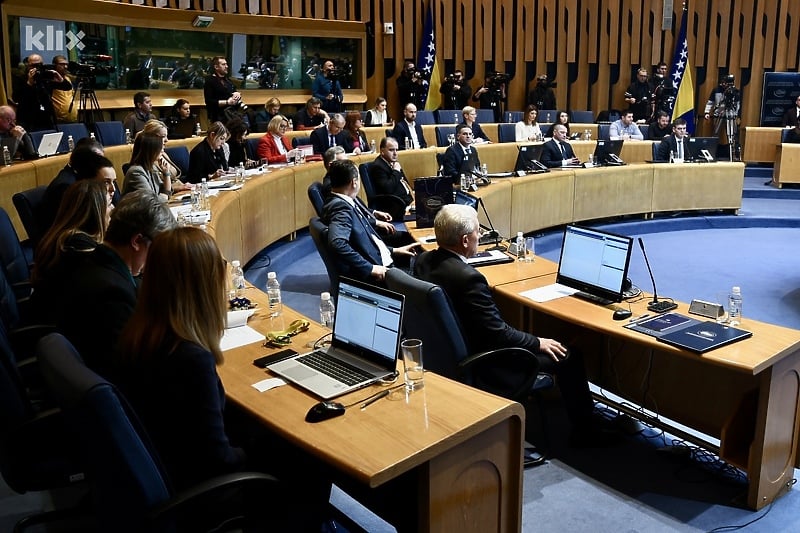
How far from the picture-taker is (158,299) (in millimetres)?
1979

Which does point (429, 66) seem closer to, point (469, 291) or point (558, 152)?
point (558, 152)

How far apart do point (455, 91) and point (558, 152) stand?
13.0 ft

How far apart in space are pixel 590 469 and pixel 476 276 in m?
1.03

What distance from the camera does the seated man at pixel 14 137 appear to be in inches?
238

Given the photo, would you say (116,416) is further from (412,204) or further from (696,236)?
(696,236)

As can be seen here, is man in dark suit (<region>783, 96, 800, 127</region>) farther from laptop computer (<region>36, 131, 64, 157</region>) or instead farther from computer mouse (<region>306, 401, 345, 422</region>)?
computer mouse (<region>306, 401, 345, 422</region>)

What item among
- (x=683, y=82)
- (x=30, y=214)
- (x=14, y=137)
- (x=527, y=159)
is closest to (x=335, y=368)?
(x=30, y=214)

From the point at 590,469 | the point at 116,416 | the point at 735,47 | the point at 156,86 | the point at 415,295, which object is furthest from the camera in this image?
the point at 735,47

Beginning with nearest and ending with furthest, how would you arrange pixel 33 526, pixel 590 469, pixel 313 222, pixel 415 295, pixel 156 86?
pixel 33 526 < pixel 415 295 < pixel 590 469 < pixel 313 222 < pixel 156 86

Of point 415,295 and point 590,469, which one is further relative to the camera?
point 590,469

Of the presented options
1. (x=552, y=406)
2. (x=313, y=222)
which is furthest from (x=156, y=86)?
(x=552, y=406)

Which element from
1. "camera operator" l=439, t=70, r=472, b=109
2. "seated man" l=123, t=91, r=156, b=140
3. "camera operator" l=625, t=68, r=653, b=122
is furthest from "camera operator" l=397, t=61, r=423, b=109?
"seated man" l=123, t=91, r=156, b=140

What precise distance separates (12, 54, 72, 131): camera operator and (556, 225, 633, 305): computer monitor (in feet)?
18.6

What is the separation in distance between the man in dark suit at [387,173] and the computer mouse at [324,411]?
177 inches
